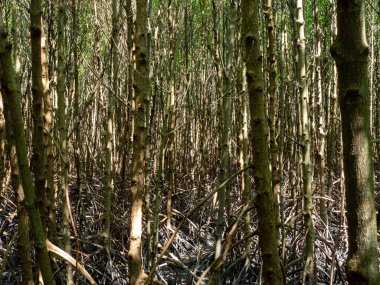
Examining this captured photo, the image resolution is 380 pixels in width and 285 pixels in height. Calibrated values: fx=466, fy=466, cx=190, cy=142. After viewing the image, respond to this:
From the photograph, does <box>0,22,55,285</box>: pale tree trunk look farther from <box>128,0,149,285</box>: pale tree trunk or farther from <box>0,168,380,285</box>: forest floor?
<box>0,168,380,285</box>: forest floor

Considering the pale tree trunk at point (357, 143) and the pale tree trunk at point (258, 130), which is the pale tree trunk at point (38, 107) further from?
the pale tree trunk at point (357, 143)

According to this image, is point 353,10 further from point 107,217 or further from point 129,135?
point 129,135

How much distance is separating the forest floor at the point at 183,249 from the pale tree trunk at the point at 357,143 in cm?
237

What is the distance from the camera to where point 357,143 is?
0.73m

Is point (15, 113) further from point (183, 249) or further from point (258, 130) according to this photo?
point (183, 249)

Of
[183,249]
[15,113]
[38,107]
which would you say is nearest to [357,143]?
[15,113]

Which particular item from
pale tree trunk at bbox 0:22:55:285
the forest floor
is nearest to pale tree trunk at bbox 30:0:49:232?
pale tree trunk at bbox 0:22:55:285

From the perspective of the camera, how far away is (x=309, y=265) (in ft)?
8.87

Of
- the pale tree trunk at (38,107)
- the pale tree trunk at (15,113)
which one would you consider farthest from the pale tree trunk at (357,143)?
the pale tree trunk at (38,107)

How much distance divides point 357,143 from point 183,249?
4291mm

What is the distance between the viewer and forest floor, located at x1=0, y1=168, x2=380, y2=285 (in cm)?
365

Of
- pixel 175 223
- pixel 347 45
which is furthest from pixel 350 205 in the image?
pixel 175 223

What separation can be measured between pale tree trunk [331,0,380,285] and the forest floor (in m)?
2.37

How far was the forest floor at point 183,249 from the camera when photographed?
365 cm
